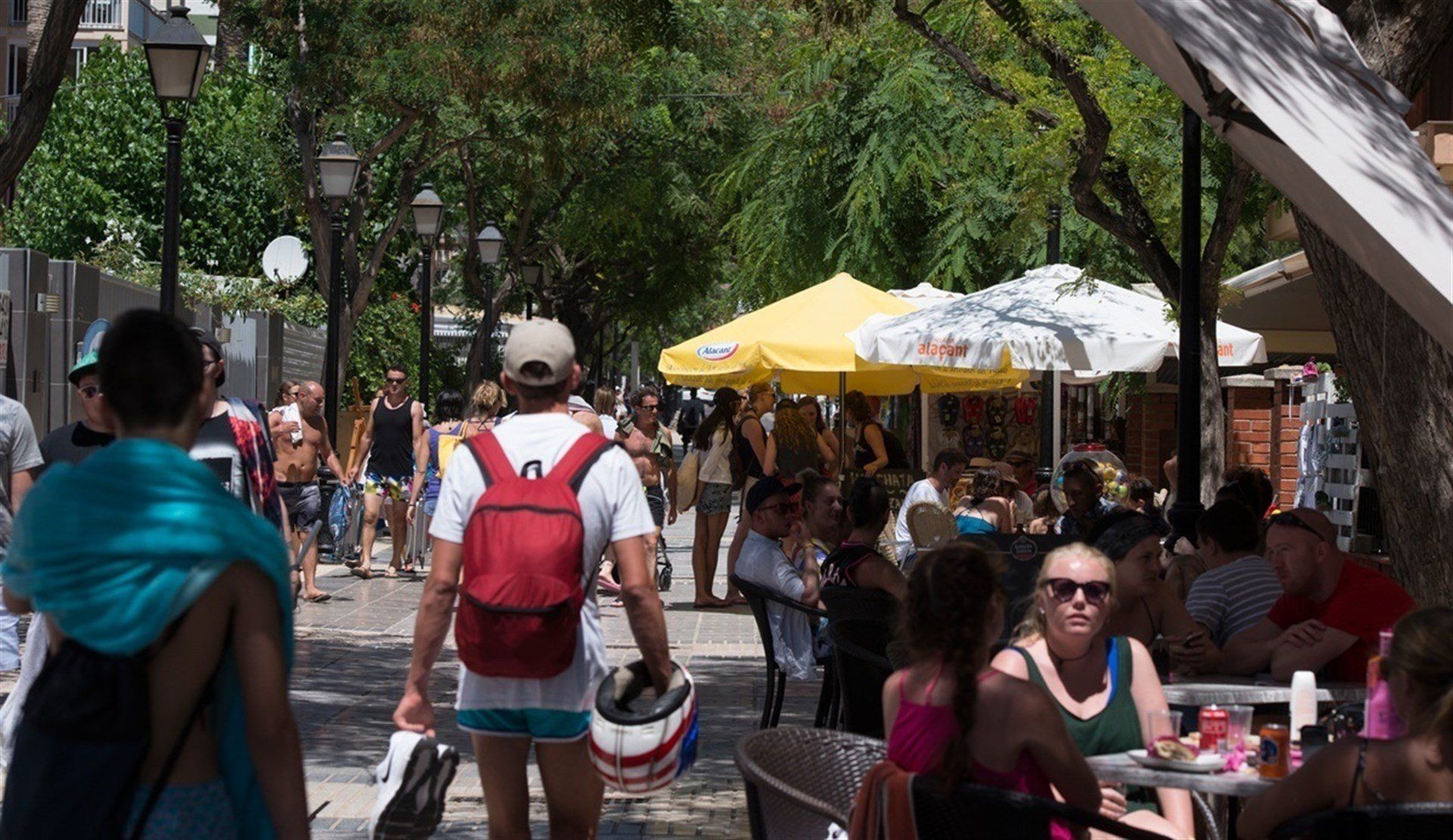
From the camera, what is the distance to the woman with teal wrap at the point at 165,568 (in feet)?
10.4

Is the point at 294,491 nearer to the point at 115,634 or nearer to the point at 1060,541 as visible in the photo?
the point at 1060,541

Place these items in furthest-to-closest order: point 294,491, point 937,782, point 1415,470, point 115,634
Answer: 1. point 294,491
2. point 1415,470
3. point 937,782
4. point 115,634

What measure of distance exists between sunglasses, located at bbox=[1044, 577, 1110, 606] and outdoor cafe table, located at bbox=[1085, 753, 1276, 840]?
411 millimetres

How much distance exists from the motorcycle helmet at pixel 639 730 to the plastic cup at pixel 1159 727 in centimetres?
117

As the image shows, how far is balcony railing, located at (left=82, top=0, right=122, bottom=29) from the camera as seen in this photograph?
2413 inches

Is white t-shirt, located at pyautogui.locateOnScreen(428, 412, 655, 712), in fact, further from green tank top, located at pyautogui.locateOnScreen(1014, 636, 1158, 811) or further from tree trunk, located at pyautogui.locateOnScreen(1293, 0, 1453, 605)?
tree trunk, located at pyautogui.locateOnScreen(1293, 0, 1453, 605)

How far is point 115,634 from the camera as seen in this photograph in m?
3.14

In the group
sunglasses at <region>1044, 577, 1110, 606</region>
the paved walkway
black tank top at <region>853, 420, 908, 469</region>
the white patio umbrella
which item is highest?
the white patio umbrella

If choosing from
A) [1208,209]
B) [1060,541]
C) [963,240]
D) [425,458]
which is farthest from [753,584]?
[963,240]

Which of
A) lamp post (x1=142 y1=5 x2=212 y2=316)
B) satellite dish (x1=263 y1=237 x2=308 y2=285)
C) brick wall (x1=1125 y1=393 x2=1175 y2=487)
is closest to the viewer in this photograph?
lamp post (x1=142 y1=5 x2=212 y2=316)

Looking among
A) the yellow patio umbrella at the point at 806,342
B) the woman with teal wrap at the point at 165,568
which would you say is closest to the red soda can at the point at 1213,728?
the woman with teal wrap at the point at 165,568

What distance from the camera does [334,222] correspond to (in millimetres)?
19797

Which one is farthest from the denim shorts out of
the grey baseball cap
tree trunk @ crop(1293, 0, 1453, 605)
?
tree trunk @ crop(1293, 0, 1453, 605)

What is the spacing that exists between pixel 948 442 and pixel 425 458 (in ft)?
33.6
